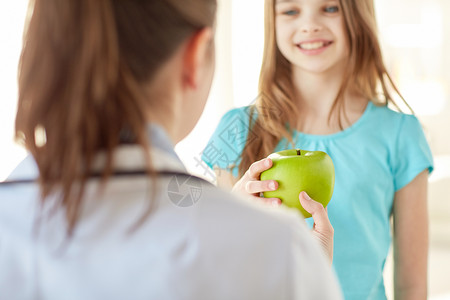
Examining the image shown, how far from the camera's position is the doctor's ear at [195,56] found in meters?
0.55

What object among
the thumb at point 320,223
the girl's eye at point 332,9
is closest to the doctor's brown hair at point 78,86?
the thumb at point 320,223

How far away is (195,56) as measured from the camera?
0.55m

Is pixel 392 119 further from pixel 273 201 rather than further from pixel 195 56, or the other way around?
pixel 195 56

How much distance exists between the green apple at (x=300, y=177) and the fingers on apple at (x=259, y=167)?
11 millimetres

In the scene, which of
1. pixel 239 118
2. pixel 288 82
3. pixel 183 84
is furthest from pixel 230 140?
pixel 183 84

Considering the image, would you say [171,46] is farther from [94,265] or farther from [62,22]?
[94,265]

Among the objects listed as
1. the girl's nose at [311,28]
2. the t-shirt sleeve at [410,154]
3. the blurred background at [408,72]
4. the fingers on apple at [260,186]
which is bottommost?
the blurred background at [408,72]

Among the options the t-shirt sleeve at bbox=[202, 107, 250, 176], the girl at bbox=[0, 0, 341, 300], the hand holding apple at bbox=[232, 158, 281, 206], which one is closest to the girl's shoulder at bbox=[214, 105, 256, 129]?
the t-shirt sleeve at bbox=[202, 107, 250, 176]

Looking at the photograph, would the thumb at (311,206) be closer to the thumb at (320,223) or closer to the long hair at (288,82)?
the thumb at (320,223)

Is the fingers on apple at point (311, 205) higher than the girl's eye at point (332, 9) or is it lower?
lower

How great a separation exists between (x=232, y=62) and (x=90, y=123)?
2074 mm

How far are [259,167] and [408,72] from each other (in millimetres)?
3776

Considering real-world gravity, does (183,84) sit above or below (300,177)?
above

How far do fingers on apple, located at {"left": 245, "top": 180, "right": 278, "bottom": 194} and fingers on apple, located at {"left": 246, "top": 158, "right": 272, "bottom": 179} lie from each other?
1.0 inches
